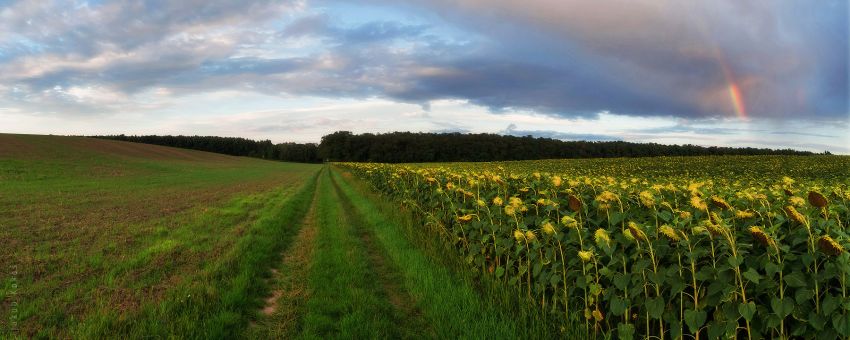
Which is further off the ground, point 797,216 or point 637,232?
point 797,216

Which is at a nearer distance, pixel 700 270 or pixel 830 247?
pixel 830 247

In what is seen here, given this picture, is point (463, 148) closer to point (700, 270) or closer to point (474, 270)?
point (474, 270)

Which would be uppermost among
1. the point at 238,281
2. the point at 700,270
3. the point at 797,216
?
the point at 797,216

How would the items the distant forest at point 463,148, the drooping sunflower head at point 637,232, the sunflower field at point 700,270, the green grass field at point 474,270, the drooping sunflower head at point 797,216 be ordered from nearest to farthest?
the sunflower field at point 700,270 → the drooping sunflower head at point 797,216 → the green grass field at point 474,270 → the drooping sunflower head at point 637,232 → the distant forest at point 463,148

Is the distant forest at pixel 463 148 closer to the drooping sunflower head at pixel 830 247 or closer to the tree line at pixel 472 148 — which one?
the tree line at pixel 472 148

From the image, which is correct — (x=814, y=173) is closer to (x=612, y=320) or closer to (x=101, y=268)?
(x=612, y=320)

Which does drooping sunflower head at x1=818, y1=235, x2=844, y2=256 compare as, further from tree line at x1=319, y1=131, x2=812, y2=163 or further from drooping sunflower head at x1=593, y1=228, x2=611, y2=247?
tree line at x1=319, y1=131, x2=812, y2=163

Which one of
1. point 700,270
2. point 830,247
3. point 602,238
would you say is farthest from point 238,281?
point 830,247

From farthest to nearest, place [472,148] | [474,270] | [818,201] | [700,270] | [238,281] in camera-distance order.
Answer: [472,148], [238,281], [474,270], [818,201], [700,270]

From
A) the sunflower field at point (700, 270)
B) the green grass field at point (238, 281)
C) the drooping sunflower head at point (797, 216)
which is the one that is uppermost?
the drooping sunflower head at point (797, 216)

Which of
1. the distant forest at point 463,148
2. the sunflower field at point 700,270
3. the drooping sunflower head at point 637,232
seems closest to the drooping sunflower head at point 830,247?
the sunflower field at point 700,270

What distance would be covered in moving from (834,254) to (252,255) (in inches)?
319

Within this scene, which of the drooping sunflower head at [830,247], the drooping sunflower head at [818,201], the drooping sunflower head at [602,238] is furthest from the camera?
the drooping sunflower head at [602,238]

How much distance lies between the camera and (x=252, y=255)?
27.5 feet
